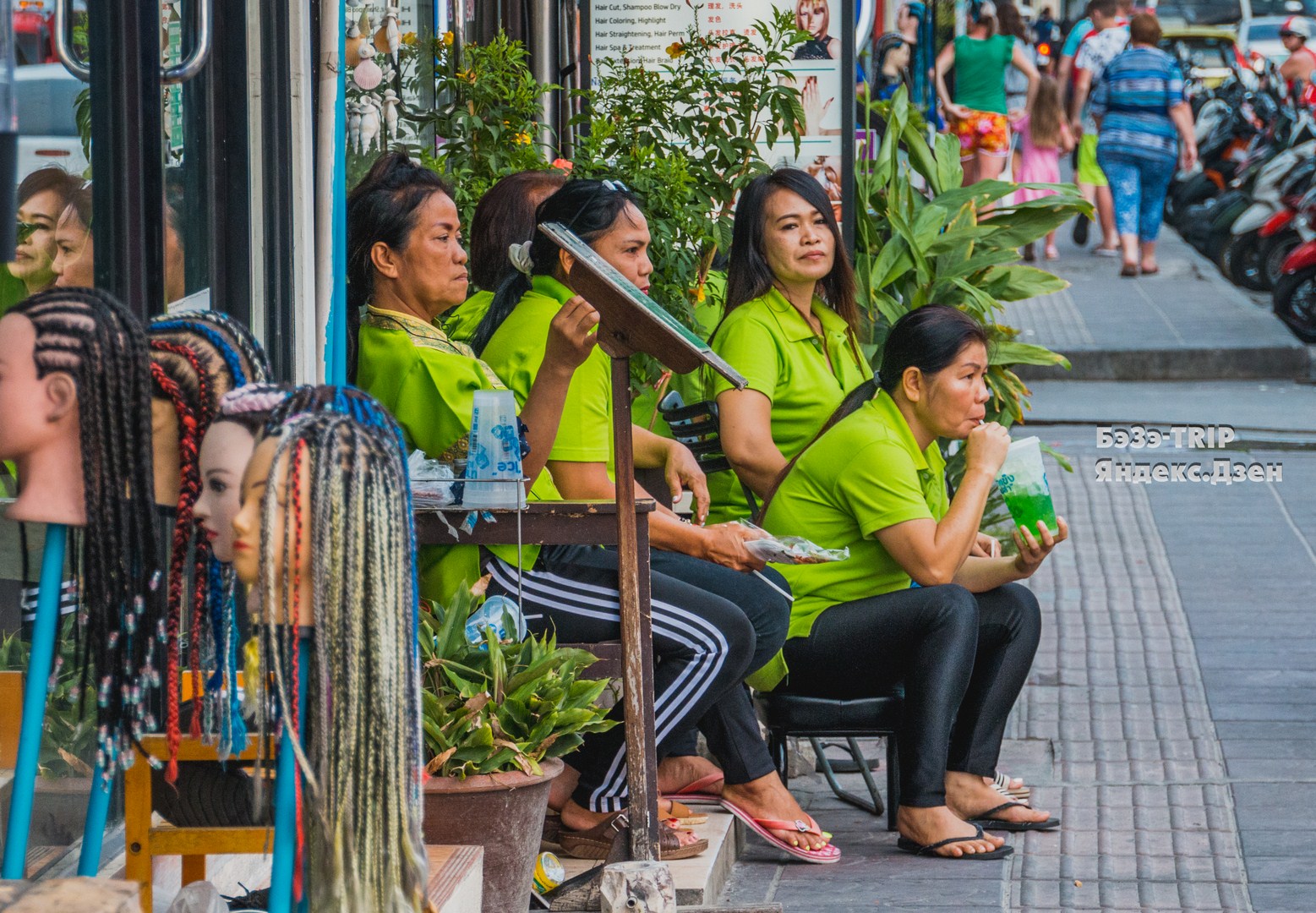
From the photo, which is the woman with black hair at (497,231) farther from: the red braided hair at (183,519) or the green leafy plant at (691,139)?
the red braided hair at (183,519)

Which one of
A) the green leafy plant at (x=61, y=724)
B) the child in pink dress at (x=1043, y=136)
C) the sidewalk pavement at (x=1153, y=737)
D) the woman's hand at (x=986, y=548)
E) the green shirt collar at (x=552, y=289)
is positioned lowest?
the sidewalk pavement at (x=1153, y=737)

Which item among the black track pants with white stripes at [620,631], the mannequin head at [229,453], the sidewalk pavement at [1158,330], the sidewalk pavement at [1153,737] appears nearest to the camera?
the mannequin head at [229,453]

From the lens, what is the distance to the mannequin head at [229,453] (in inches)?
79.6

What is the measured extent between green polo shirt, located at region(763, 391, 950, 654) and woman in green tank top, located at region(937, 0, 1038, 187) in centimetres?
930

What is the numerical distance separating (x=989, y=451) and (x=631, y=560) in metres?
1.14

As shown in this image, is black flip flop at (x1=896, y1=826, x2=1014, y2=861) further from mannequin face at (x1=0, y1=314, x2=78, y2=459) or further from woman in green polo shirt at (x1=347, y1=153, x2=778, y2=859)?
mannequin face at (x1=0, y1=314, x2=78, y2=459)

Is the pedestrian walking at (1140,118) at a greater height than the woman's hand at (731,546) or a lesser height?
greater

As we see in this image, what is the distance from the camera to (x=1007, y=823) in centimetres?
450

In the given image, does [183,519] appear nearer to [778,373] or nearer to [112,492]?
[112,492]

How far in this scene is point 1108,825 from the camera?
4.57 m

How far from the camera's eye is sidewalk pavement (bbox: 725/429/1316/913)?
4.10 m

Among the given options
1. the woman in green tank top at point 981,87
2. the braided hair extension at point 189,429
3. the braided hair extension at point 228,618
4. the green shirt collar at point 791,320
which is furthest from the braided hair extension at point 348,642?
the woman in green tank top at point 981,87

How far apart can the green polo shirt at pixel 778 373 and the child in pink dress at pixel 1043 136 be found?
10.2 metres

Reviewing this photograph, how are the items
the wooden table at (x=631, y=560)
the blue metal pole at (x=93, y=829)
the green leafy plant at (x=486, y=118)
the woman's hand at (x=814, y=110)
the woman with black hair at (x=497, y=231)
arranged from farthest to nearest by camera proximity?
the woman's hand at (x=814, y=110)
the green leafy plant at (x=486, y=118)
the woman with black hair at (x=497, y=231)
the wooden table at (x=631, y=560)
the blue metal pole at (x=93, y=829)
